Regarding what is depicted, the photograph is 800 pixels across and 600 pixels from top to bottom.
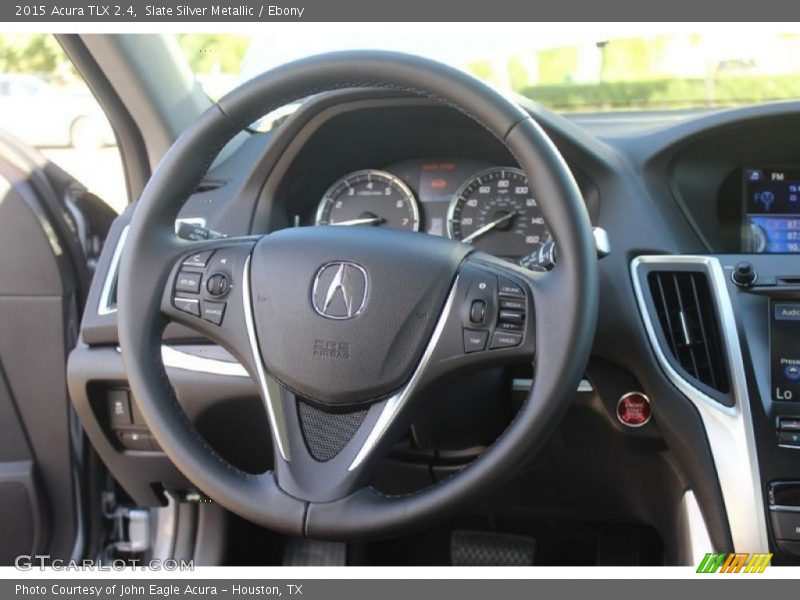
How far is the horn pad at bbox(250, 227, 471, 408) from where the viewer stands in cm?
127

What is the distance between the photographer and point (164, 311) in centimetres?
137

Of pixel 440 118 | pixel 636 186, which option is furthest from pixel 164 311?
pixel 636 186

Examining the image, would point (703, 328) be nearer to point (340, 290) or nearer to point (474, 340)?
point (474, 340)

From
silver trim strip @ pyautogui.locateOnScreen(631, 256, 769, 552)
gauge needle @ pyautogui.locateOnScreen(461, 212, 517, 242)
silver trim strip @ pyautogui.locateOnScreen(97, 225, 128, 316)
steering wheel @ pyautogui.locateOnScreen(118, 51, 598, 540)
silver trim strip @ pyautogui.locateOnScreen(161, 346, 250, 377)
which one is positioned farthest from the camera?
gauge needle @ pyautogui.locateOnScreen(461, 212, 517, 242)

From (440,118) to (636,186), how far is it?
0.44 m

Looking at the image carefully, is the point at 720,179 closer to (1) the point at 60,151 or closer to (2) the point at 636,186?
(2) the point at 636,186

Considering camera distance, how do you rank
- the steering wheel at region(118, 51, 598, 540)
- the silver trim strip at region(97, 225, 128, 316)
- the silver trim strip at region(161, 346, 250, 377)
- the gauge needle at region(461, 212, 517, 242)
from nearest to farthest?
the steering wheel at region(118, 51, 598, 540) < the silver trim strip at region(161, 346, 250, 377) < the silver trim strip at region(97, 225, 128, 316) < the gauge needle at region(461, 212, 517, 242)

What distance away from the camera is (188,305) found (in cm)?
Result: 137

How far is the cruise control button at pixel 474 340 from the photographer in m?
1.25

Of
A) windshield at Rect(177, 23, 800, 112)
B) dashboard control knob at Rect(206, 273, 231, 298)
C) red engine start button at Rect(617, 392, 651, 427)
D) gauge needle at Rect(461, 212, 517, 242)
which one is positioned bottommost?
red engine start button at Rect(617, 392, 651, 427)

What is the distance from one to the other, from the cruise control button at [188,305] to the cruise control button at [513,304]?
1.60ft

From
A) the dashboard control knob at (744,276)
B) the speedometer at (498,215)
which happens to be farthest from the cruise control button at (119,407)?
the dashboard control knob at (744,276)
